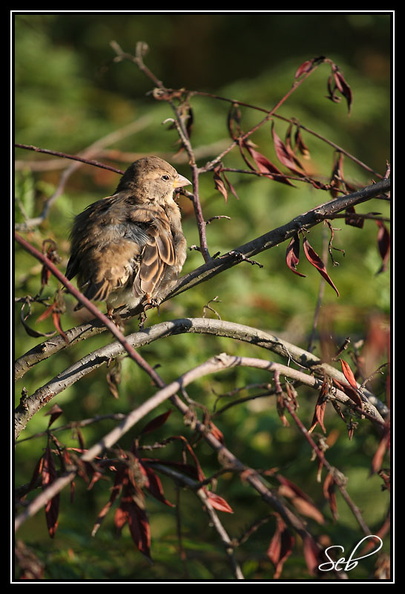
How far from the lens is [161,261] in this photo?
3287 mm

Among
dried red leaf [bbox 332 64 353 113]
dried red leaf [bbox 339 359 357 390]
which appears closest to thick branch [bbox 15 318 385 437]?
dried red leaf [bbox 339 359 357 390]

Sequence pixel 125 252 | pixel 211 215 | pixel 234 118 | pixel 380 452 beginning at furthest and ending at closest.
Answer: pixel 211 215, pixel 125 252, pixel 234 118, pixel 380 452

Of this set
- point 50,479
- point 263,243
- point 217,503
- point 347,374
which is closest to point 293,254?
point 263,243

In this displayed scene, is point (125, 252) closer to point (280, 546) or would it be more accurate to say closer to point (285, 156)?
point (285, 156)

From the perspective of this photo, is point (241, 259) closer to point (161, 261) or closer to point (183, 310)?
point (161, 261)

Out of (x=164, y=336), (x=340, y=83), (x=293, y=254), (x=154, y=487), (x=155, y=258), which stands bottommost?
(x=154, y=487)

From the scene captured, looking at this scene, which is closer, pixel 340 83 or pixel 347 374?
pixel 347 374

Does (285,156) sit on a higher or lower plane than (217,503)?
higher

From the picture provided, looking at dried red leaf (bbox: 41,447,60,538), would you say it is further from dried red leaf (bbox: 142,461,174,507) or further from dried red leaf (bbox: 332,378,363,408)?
dried red leaf (bbox: 332,378,363,408)

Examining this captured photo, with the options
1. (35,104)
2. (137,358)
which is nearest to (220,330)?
(137,358)

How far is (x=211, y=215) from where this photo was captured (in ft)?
20.6

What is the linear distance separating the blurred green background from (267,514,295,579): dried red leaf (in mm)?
187

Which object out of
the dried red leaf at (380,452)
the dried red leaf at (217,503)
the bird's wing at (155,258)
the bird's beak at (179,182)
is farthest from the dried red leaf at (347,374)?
the bird's beak at (179,182)

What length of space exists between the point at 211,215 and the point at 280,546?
15.2ft
